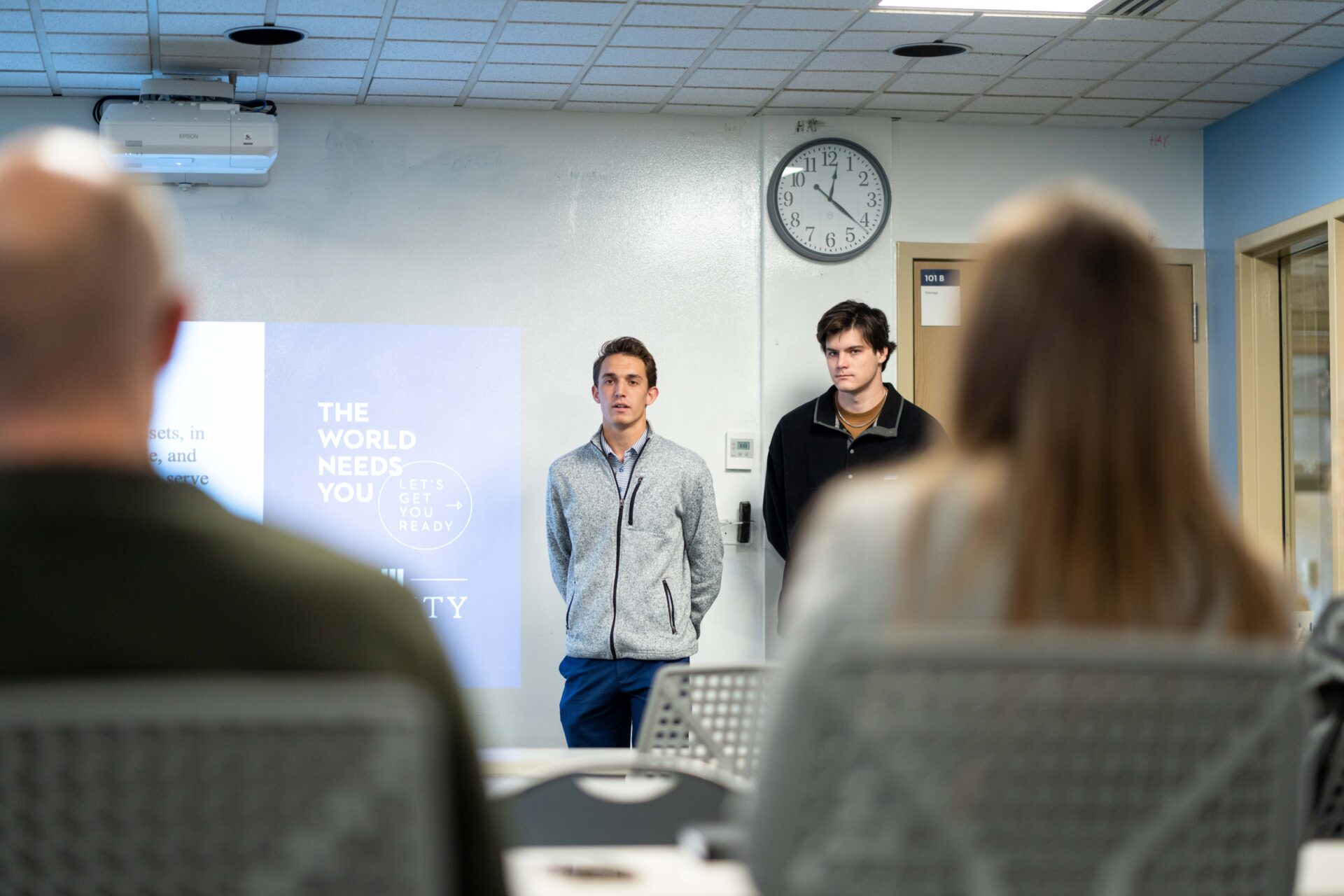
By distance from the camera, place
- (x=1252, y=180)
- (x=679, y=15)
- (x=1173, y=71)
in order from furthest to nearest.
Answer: (x=1252, y=180) → (x=1173, y=71) → (x=679, y=15)

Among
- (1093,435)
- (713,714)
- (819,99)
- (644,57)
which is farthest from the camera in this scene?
(819,99)

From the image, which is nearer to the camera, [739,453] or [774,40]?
[774,40]

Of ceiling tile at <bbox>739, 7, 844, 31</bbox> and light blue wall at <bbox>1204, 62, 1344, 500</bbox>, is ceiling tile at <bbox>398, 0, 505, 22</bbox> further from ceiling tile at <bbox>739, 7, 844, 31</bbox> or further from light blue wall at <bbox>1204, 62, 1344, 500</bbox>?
light blue wall at <bbox>1204, 62, 1344, 500</bbox>

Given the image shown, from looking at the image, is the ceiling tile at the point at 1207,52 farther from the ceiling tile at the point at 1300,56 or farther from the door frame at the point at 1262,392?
the door frame at the point at 1262,392

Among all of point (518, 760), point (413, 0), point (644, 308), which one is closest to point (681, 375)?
point (644, 308)

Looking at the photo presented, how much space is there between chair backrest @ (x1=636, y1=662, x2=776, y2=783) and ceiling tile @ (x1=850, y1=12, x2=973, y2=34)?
3.04 m

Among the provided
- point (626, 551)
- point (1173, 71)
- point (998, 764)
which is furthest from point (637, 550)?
point (998, 764)

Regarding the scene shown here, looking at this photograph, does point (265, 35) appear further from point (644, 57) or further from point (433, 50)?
point (644, 57)

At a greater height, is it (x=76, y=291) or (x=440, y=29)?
(x=440, y=29)

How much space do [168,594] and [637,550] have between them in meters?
3.79

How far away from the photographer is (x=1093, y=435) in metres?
1.09

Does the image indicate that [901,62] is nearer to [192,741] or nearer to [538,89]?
[538,89]

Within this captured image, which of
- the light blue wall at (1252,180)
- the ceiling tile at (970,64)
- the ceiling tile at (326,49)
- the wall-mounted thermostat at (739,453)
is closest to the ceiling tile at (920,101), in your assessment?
the ceiling tile at (970,64)

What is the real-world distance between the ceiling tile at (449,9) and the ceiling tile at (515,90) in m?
0.70
